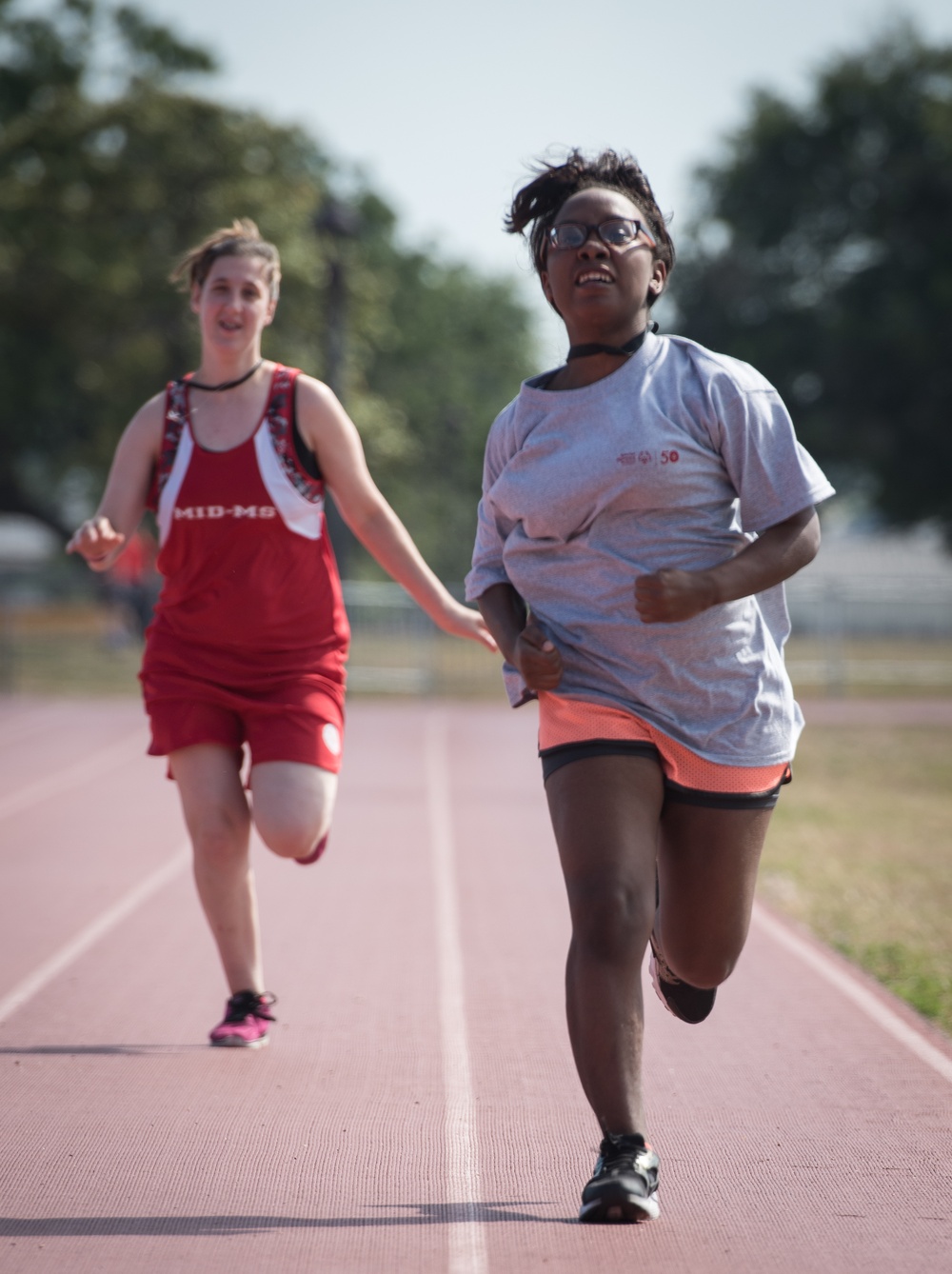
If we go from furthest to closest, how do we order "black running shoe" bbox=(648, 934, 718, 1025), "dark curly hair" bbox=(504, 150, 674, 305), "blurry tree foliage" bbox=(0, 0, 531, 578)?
"blurry tree foliage" bbox=(0, 0, 531, 578)
"black running shoe" bbox=(648, 934, 718, 1025)
"dark curly hair" bbox=(504, 150, 674, 305)

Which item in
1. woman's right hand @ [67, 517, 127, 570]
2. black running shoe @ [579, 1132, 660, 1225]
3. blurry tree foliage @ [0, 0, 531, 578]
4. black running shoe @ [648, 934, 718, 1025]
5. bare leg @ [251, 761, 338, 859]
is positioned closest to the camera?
black running shoe @ [579, 1132, 660, 1225]

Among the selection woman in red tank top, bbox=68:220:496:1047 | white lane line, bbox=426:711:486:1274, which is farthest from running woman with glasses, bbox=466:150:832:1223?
woman in red tank top, bbox=68:220:496:1047

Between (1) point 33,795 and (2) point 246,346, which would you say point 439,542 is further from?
(2) point 246,346

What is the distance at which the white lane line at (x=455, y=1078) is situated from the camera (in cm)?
314

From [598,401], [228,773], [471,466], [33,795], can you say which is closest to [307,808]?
[228,773]

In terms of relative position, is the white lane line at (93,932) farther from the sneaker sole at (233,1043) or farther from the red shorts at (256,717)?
the red shorts at (256,717)

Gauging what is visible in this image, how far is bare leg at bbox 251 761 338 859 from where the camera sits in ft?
14.7

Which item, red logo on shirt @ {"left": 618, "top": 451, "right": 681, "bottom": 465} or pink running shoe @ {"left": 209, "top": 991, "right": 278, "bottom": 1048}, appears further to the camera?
pink running shoe @ {"left": 209, "top": 991, "right": 278, "bottom": 1048}

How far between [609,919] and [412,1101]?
144 cm

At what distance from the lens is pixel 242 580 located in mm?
4570

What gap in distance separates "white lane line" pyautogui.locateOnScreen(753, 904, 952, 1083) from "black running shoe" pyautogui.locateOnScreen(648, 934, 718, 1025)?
111 cm

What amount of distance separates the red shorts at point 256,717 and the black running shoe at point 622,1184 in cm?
175

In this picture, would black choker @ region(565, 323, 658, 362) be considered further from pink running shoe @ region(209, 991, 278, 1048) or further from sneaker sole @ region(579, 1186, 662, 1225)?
pink running shoe @ region(209, 991, 278, 1048)

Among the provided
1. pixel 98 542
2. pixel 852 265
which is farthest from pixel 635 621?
pixel 852 265
